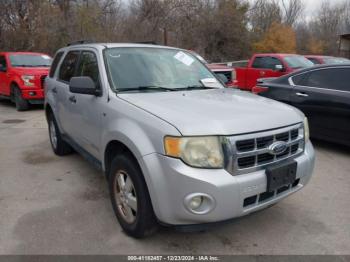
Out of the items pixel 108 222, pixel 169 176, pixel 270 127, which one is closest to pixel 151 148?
pixel 169 176

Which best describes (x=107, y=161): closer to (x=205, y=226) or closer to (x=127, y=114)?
(x=127, y=114)

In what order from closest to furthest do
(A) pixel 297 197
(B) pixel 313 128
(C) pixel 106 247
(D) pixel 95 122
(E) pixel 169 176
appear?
(E) pixel 169 176
(C) pixel 106 247
(D) pixel 95 122
(A) pixel 297 197
(B) pixel 313 128

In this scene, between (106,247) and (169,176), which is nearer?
(169,176)

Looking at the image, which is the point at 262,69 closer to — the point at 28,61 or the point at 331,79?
the point at 331,79

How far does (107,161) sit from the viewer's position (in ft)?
11.2

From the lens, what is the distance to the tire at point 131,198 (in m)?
2.77

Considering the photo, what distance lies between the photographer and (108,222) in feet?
11.2

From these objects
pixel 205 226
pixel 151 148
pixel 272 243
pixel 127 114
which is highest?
pixel 127 114

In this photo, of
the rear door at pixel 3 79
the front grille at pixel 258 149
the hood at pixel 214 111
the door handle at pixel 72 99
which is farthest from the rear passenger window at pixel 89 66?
the rear door at pixel 3 79

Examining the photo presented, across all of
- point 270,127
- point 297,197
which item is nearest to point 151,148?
point 270,127

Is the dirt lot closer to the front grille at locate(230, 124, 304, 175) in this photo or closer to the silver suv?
the silver suv

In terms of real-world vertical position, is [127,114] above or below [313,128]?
above

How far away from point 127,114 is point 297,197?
2303mm

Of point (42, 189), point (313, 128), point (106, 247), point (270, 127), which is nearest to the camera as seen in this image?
point (270, 127)
